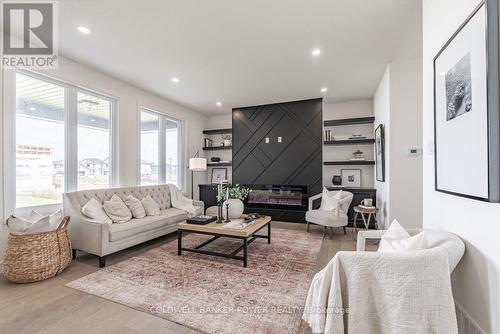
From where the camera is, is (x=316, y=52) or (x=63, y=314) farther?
(x=316, y=52)

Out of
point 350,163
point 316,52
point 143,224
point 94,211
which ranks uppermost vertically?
point 316,52

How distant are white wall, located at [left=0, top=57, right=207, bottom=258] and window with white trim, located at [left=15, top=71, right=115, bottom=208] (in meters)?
0.14

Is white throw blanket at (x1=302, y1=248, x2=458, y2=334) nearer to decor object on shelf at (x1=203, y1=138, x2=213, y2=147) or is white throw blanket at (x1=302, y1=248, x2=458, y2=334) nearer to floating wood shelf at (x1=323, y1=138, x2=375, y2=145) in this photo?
floating wood shelf at (x1=323, y1=138, x2=375, y2=145)

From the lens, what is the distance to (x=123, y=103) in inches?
165

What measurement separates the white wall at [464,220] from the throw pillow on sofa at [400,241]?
0.25 meters

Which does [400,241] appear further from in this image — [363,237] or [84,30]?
[84,30]

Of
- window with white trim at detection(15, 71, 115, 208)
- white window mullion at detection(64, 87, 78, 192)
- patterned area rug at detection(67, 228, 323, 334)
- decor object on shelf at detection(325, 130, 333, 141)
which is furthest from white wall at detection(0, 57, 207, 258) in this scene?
decor object on shelf at detection(325, 130, 333, 141)

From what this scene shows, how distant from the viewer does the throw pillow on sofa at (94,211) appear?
9.88ft

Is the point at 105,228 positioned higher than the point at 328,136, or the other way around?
the point at 328,136

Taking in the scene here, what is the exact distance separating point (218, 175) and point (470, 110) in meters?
5.74

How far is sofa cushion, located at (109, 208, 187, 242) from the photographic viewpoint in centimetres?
294

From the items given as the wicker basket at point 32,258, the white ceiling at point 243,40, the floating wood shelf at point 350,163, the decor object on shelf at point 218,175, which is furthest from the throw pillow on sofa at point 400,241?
the decor object on shelf at point 218,175

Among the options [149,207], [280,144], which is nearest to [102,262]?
→ [149,207]

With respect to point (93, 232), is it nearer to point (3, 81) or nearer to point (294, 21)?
point (3, 81)
